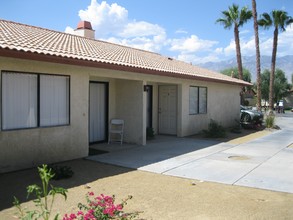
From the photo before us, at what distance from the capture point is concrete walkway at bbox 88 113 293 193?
7363 mm

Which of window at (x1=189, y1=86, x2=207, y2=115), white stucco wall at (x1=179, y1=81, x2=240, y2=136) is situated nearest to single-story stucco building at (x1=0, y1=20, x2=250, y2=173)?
white stucco wall at (x1=179, y1=81, x2=240, y2=136)

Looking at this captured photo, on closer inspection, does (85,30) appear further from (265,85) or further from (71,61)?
(265,85)

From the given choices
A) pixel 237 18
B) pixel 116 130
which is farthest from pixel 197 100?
pixel 237 18

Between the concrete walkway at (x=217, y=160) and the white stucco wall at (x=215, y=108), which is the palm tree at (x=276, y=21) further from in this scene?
the concrete walkway at (x=217, y=160)

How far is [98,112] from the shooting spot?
39.5 feet

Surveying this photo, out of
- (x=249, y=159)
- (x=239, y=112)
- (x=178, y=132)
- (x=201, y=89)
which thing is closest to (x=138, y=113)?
(x=178, y=132)

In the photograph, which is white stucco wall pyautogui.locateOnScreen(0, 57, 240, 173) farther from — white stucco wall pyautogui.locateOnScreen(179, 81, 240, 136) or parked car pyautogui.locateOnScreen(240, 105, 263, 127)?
parked car pyautogui.locateOnScreen(240, 105, 263, 127)

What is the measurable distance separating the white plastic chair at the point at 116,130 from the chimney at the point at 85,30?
7.54 m

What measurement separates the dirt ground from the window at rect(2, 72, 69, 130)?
1.26 meters

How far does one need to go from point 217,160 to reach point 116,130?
168 inches

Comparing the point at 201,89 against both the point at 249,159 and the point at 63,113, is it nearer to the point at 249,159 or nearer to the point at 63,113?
the point at 249,159

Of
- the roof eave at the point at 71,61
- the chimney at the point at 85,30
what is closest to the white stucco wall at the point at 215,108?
the roof eave at the point at 71,61

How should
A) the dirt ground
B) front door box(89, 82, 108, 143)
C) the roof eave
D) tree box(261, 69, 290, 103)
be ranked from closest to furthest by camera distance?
the dirt ground → the roof eave → front door box(89, 82, 108, 143) → tree box(261, 69, 290, 103)

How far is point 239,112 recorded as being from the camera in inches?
814
